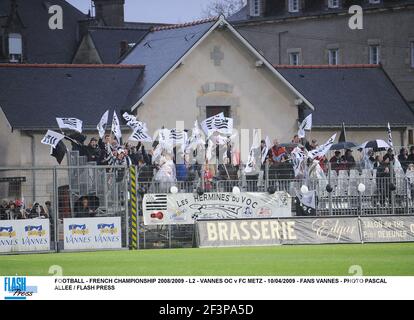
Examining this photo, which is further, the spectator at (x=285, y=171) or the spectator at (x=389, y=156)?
the spectator at (x=389, y=156)

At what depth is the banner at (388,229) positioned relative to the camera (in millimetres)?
21891

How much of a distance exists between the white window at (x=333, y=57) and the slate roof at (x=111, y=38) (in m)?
5.58

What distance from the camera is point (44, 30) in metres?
22.9

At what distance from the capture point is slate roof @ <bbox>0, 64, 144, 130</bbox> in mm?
27844

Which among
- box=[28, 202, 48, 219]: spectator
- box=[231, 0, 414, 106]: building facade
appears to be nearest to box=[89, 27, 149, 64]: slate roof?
box=[231, 0, 414, 106]: building facade

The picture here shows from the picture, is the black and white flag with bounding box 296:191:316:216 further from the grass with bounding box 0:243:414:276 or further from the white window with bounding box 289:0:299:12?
the white window with bounding box 289:0:299:12

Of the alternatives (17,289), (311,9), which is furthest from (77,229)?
(311,9)

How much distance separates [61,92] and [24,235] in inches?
361

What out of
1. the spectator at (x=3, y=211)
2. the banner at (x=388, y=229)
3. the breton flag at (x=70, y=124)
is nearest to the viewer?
the spectator at (x=3, y=211)

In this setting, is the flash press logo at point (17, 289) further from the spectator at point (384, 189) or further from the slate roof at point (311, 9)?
the slate roof at point (311, 9)

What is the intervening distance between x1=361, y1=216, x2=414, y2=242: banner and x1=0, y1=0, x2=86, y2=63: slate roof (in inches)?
245

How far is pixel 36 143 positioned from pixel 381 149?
7742 millimetres

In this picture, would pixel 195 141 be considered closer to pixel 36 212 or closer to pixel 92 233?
pixel 92 233

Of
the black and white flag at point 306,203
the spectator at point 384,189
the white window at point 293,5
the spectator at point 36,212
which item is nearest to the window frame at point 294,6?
the white window at point 293,5
